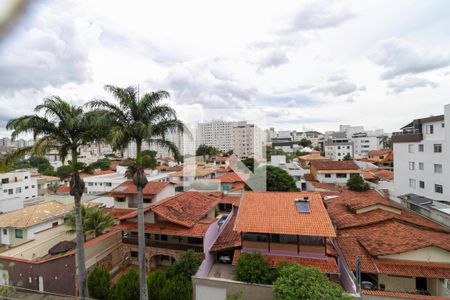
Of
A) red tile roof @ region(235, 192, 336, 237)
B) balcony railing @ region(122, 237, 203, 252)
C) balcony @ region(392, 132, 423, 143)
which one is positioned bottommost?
balcony railing @ region(122, 237, 203, 252)

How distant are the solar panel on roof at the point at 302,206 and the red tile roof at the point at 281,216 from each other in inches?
6.8

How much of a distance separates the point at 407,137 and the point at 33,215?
119ft

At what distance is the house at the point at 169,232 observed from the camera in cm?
1405

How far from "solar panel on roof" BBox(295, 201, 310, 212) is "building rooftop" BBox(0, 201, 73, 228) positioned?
20296 mm

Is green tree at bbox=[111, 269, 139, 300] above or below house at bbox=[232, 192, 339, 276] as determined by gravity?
below

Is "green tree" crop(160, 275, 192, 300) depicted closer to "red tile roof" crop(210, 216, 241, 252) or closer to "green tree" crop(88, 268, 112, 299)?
"green tree" crop(88, 268, 112, 299)

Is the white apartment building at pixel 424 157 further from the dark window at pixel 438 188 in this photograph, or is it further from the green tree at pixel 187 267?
the green tree at pixel 187 267

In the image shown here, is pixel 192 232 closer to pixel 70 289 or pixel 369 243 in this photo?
pixel 70 289

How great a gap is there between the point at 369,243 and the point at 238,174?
75.0 feet

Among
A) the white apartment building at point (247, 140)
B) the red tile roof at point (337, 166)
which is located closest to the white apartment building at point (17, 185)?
the white apartment building at point (247, 140)

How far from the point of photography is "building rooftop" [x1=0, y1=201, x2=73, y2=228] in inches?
733

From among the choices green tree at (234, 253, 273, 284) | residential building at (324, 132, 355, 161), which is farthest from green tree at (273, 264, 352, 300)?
residential building at (324, 132, 355, 161)

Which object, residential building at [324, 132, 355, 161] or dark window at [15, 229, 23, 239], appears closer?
dark window at [15, 229, 23, 239]

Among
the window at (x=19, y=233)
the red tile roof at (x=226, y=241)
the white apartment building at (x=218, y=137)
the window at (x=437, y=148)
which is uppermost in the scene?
the white apartment building at (x=218, y=137)
